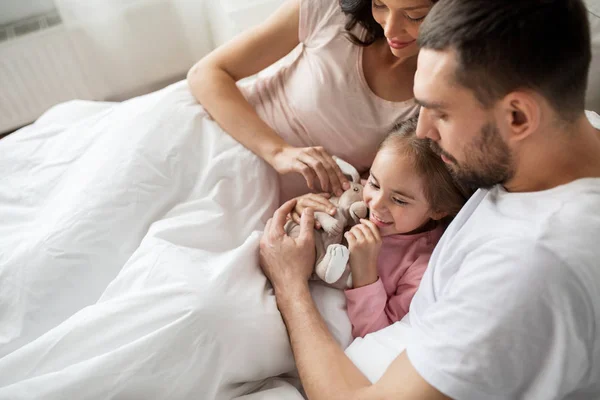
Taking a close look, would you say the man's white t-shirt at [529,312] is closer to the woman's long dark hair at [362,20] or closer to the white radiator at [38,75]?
the woman's long dark hair at [362,20]

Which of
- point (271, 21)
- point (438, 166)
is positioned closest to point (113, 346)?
point (438, 166)

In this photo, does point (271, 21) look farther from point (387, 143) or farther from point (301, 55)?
point (387, 143)

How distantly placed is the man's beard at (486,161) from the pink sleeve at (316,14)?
55 cm

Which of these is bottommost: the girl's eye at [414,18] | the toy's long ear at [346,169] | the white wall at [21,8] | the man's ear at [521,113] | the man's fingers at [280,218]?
the man's fingers at [280,218]

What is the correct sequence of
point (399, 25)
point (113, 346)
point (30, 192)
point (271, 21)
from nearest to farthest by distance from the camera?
1. point (113, 346)
2. point (399, 25)
3. point (30, 192)
4. point (271, 21)

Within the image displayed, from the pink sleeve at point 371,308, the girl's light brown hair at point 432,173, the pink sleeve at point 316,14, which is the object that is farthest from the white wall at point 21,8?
the pink sleeve at point 371,308

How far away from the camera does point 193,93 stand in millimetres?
1253

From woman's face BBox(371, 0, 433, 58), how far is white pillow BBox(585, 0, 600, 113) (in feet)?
1.70

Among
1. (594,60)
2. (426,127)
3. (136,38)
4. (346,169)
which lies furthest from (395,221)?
(136,38)

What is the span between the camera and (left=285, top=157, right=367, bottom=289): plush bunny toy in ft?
3.07

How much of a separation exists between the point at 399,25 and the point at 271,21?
392 mm

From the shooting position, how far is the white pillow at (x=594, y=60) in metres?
1.16

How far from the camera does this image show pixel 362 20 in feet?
3.58

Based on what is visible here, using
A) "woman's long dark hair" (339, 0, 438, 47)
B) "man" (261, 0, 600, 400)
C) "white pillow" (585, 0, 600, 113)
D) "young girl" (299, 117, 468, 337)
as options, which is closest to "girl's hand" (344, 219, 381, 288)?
"young girl" (299, 117, 468, 337)
